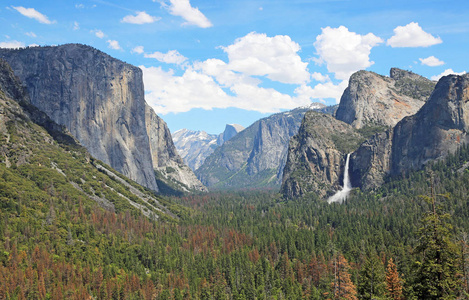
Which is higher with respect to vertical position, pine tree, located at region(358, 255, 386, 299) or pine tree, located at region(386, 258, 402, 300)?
pine tree, located at region(358, 255, 386, 299)

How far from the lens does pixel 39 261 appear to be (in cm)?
11206

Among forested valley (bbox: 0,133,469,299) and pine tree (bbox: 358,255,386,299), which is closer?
pine tree (bbox: 358,255,386,299)

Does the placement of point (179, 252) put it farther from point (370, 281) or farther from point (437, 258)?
point (437, 258)

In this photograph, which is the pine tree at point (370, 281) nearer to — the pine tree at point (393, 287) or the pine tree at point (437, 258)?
the pine tree at point (393, 287)

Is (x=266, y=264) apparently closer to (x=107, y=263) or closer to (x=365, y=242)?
(x=365, y=242)

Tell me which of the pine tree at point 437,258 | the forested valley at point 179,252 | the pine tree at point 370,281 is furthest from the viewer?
the forested valley at point 179,252

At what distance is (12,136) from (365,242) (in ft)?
556

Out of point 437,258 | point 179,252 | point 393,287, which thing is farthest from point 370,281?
point 179,252

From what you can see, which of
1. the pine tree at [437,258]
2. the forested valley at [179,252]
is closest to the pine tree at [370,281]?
the forested valley at [179,252]

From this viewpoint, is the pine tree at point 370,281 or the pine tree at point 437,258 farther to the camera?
the pine tree at point 370,281

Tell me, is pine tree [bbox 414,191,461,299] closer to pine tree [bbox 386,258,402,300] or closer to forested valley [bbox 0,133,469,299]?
forested valley [bbox 0,133,469,299]

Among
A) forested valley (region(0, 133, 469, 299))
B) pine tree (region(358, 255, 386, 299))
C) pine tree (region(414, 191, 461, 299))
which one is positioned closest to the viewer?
pine tree (region(414, 191, 461, 299))

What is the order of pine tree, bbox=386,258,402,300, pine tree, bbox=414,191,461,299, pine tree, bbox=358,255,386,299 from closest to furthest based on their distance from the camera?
pine tree, bbox=414,191,461,299, pine tree, bbox=358,255,386,299, pine tree, bbox=386,258,402,300

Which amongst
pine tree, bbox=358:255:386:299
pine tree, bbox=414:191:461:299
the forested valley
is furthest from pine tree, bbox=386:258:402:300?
pine tree, bbox=414:191:461:299
